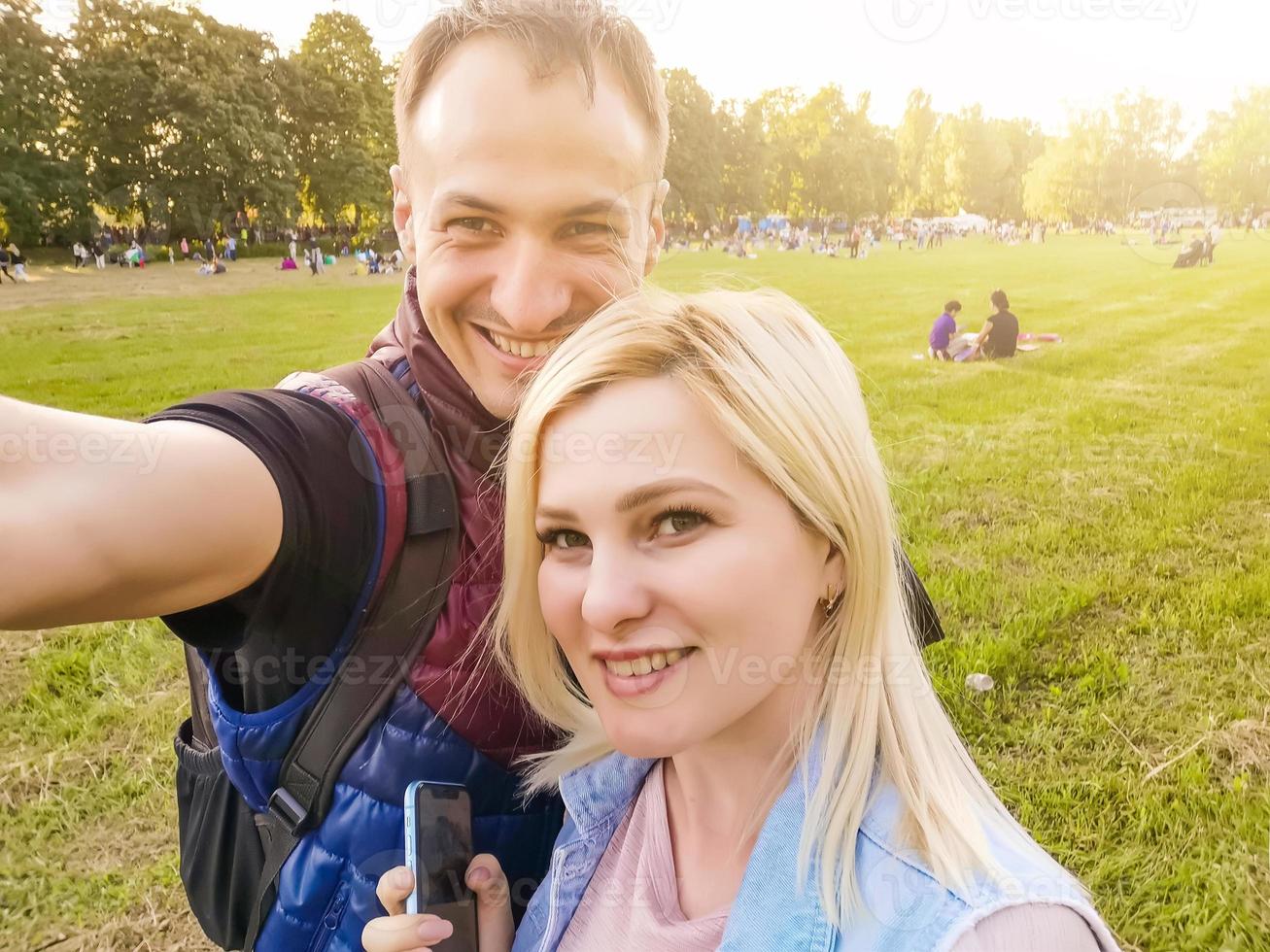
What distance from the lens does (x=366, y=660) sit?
132 cm

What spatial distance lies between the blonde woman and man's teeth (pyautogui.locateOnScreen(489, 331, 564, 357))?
0.17 m

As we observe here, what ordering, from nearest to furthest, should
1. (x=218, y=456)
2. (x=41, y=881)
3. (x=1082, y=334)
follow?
(x=218, y=456) < (x=41, y=881) < (x=1082, y=334)

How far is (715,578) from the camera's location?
4.16 feet

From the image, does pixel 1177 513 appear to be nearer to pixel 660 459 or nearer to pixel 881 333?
pixel 660 459

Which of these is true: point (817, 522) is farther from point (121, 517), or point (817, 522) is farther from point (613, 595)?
point (121, 517)

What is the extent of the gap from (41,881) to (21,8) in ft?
33.5

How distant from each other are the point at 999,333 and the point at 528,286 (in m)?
10.9

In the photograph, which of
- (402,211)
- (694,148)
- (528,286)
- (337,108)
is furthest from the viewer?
(694,148)

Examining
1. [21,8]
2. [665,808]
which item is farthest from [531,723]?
[21,8]

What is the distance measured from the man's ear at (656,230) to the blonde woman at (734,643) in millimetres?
474

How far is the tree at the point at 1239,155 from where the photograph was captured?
41.1ft

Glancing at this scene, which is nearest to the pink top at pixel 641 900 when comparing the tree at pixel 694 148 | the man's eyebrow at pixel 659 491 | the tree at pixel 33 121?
the man's eyebrow at pixel 659 491

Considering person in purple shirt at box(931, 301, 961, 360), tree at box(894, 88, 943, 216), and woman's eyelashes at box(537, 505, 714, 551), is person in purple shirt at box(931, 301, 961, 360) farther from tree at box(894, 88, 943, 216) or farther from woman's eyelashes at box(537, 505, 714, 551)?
tree at box(894, 88, 943, 216)

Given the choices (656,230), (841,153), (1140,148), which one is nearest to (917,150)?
(841,153)
